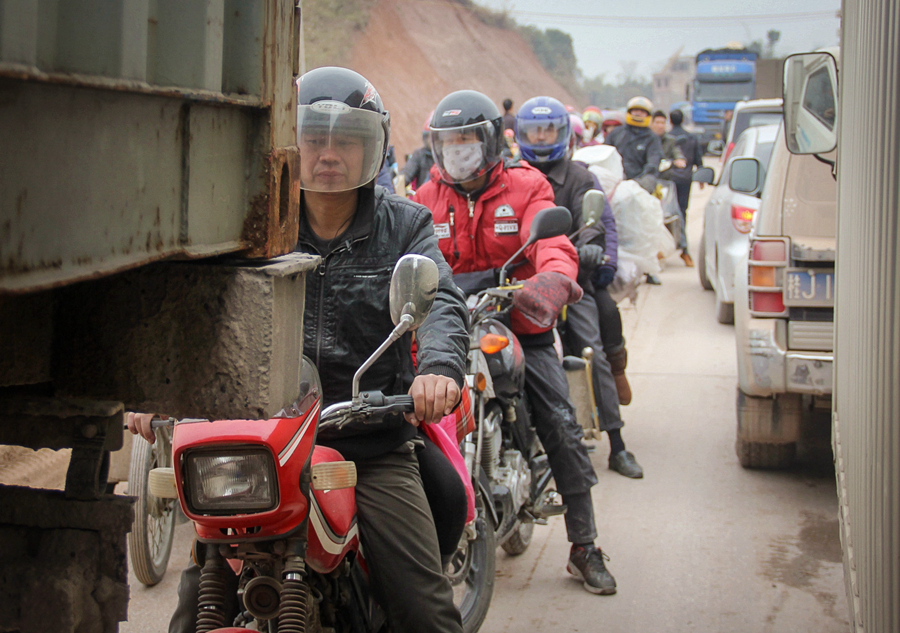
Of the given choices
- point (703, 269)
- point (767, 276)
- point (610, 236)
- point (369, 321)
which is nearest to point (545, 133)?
point (610, 236)

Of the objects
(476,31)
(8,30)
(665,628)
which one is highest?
(476,31)

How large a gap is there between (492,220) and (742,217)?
4.83 meters

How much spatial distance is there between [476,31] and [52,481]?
45.5m

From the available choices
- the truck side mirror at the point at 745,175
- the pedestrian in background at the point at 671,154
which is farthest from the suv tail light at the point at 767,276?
the pedestrian in background at the point at 671,154

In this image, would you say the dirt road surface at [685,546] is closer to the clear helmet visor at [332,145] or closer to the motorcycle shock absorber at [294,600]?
the motorcycle shock absorber at [294,600]

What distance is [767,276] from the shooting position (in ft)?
16.6

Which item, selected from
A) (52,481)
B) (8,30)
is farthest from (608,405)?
(8,30)

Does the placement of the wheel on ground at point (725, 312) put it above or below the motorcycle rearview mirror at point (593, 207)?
below

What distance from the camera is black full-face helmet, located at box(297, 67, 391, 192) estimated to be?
270 cm

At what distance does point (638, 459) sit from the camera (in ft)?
20.6

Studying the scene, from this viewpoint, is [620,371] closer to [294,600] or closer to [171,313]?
[294,600]

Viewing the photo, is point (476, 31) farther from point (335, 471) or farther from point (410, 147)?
point (335, 471)

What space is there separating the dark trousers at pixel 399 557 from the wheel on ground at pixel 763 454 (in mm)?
3677

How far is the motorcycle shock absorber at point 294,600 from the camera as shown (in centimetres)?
212
